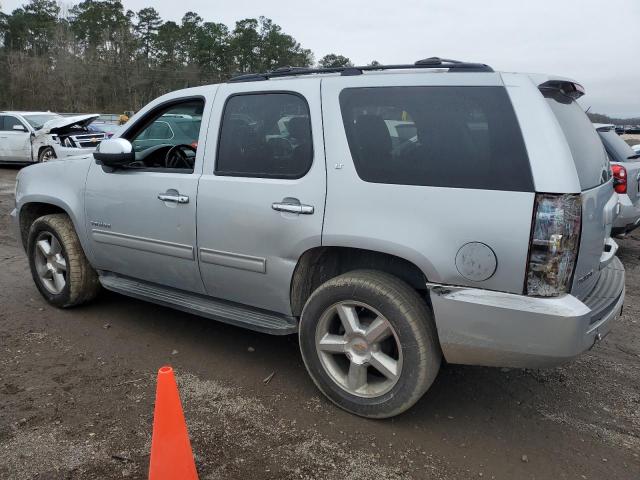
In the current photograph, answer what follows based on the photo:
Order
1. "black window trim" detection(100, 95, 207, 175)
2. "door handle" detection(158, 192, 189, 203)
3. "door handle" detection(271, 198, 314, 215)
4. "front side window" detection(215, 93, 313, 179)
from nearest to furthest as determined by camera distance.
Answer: "door handle" detection(271, 198, 314, 215), "front side window" detection(215, 93, 313, 179), "door handle" detection(158, 192, 189, 203), "black window trim" detection(100, 95, 207, 175)

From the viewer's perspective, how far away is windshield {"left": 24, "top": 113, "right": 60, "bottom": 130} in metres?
15.5

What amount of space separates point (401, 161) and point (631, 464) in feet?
6.18

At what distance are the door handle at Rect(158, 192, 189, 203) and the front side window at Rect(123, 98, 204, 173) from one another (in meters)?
0.19

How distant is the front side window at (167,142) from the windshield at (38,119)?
12.9 m

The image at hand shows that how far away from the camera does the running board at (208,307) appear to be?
3318mm

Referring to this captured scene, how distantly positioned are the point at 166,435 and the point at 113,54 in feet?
204

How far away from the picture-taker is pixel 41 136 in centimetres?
1495

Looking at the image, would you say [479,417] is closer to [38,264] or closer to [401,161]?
[401,161]

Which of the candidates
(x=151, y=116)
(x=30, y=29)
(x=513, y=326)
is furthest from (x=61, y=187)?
(x=30, y=29)

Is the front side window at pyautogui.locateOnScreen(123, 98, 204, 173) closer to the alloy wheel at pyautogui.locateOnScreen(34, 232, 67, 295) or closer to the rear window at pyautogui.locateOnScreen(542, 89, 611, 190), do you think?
the alloy wheel at pyautogui.locateOnScreen(34, 232, 67, 295)

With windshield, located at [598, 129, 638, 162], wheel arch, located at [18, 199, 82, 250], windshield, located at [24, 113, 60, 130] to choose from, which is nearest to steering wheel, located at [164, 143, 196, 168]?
wheel arch, located at [18, 199, 82, 250]

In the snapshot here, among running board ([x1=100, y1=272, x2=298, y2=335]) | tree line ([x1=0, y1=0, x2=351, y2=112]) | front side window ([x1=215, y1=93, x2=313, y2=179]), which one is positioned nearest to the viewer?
front side window ([x1=215, y1=93, x2=313, y2=179])

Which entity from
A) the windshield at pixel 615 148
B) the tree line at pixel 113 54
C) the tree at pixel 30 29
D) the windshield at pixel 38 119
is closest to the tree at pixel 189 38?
the tree line at pixel 113 54

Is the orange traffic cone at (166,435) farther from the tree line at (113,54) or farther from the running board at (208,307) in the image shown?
the tree line at (113,54)
